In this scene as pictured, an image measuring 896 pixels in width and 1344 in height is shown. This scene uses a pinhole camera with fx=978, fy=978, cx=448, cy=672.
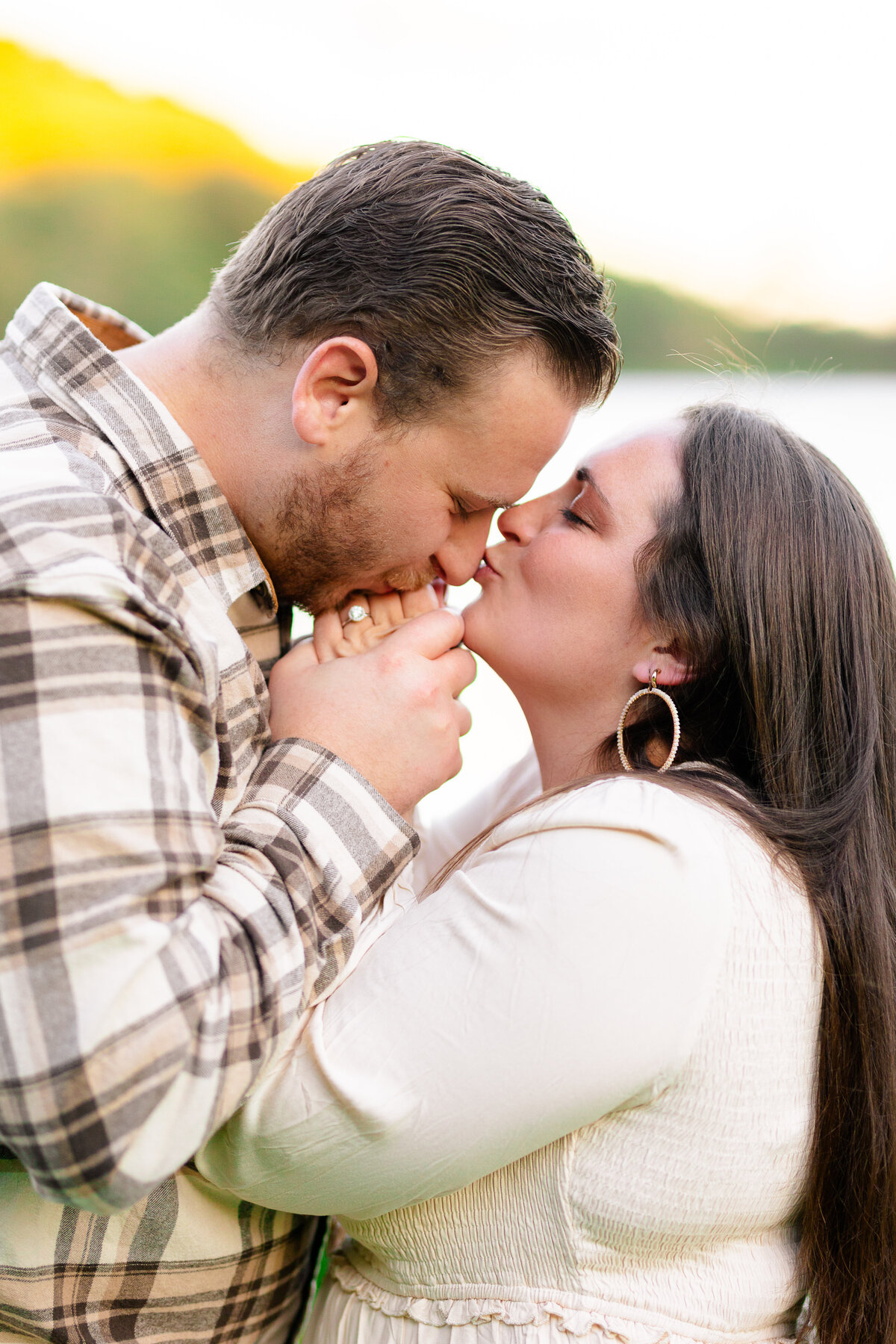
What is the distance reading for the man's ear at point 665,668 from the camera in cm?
161

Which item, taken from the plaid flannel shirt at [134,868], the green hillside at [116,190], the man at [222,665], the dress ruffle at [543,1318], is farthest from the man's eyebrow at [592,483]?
the green hillside at [116,190]

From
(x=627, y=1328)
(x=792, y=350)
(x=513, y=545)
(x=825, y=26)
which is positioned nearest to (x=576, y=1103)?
(x=627, y=1328)

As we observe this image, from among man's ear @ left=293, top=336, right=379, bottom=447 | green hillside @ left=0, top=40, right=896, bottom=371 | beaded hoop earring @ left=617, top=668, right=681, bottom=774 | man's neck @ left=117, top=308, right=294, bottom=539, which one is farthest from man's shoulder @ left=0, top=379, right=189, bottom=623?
green hillside @ left=0, top=40, right=896, bottom=371

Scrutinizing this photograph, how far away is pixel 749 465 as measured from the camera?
1.62 meters

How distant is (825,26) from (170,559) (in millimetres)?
4800

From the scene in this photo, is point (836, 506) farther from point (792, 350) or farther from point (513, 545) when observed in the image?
point (792, 350)

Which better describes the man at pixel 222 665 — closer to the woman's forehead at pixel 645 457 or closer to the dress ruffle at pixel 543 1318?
the woman's forehead at pixel 645 457

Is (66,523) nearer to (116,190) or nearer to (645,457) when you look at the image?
(645,457)

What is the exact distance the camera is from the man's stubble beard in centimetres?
155

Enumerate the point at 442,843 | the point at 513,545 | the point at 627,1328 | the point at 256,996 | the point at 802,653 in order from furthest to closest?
the point at 442,843 → the point at 513,545 → the point at 802,653 → the point at 627,1328 → the point at 256,996

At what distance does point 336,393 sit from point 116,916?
0.93m

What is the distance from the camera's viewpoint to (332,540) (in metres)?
1.60

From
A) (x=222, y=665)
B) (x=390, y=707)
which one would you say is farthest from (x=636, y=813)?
(x=222, y=665)

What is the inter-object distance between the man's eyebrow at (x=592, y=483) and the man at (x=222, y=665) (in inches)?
4.6
